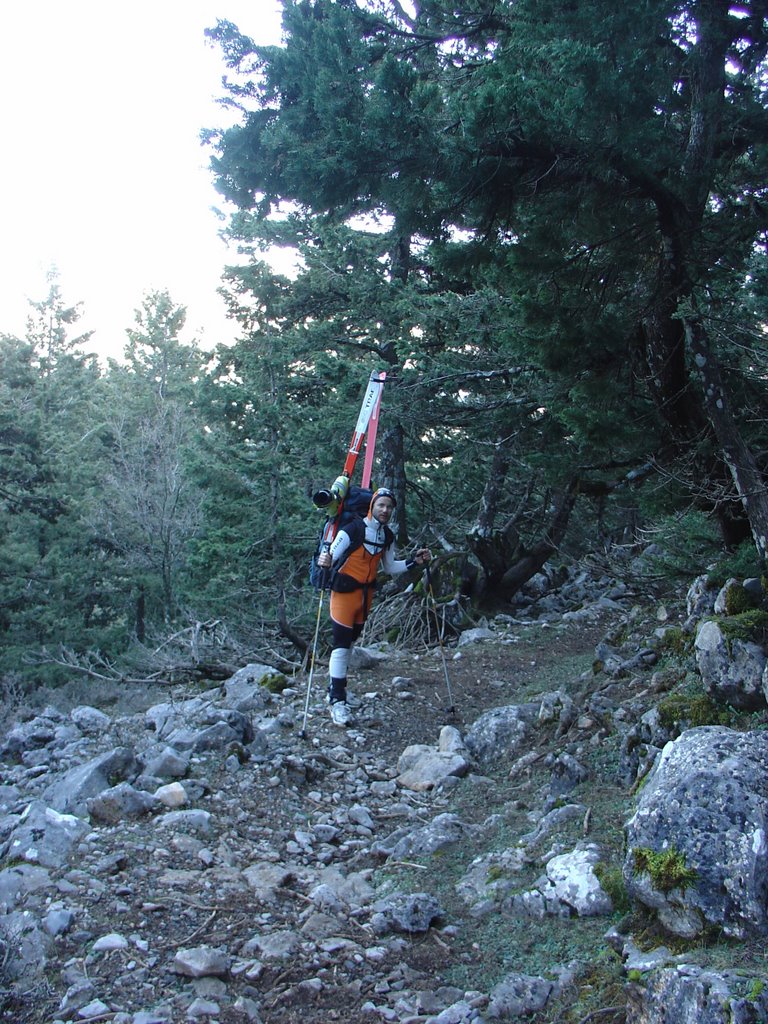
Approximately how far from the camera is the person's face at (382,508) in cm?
729

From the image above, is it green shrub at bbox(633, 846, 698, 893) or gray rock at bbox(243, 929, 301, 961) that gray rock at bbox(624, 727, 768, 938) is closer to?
green shrub at bbox(633, 846, 698, 893)

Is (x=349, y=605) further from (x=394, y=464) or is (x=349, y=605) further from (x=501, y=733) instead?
(x=394, y=464)

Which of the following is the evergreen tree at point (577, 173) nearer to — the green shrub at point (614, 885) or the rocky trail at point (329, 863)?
the rocky trail at point (329, 863)

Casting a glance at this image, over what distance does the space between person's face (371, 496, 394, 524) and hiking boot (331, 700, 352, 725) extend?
192 centimetres

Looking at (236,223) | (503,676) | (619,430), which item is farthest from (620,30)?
(236,223)

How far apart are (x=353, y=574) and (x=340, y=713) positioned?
1398 mm

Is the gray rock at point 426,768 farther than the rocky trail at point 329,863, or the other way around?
the gray rock at point 426,768

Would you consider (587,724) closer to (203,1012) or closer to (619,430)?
(619,430)

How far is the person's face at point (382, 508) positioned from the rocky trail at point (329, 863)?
2.08 metres

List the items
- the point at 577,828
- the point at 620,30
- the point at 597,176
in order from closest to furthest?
the point at 577,828
the point at 620,30
the point at 597,176

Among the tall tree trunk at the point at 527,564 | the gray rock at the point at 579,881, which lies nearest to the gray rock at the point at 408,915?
the gray rock at the point at 579,881

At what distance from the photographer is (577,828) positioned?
422cm

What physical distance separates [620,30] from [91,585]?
23478 mm

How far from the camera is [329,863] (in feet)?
15.6
